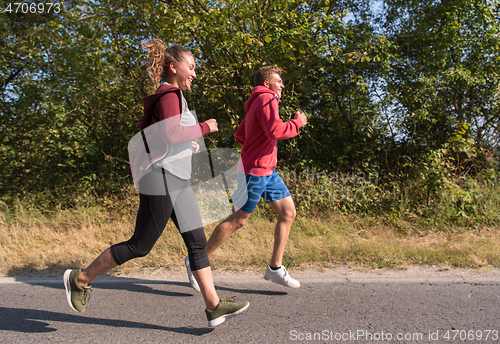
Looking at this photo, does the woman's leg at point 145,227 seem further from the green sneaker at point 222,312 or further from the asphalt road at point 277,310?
the green sneaker at point 222,312

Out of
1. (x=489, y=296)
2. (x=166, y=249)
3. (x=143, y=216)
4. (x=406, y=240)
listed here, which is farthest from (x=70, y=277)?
(x=406, y=240)

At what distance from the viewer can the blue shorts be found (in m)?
2.83

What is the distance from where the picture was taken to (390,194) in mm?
5129

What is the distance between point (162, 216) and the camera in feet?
7.32

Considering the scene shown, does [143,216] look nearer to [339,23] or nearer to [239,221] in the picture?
[239,221]

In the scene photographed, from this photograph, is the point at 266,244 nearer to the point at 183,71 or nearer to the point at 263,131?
the point at 263,131

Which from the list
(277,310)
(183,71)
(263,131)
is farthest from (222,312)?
(183,71)

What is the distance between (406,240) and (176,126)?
3293 millimetres

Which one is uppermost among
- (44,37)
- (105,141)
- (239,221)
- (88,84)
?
(44,37)

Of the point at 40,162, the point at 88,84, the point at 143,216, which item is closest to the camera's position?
the point at 143,216

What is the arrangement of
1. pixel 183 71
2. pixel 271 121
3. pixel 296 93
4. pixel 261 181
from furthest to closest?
1. pixel 296 93
2. pixel 261 181
3. pixel 271 121
4. pixel 183 71

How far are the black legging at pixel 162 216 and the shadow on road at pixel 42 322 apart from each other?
0.48m

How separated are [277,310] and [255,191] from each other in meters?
0.95

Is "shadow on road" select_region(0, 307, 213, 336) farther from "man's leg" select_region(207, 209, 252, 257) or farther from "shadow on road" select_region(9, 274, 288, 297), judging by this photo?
"man's leg" select_region(207, 209, 252, 257)
